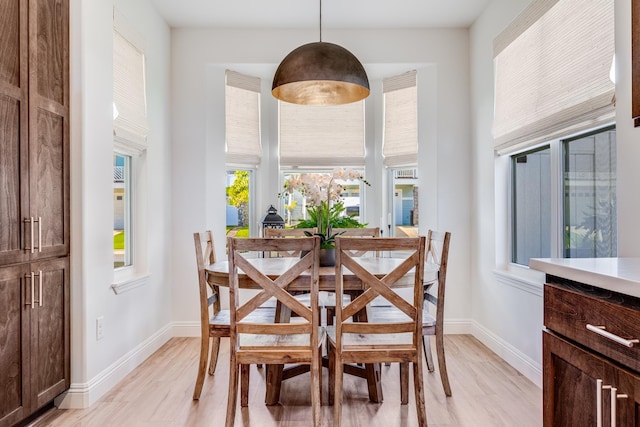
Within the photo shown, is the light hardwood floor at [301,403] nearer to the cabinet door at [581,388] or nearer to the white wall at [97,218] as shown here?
the white wall at [97,218]

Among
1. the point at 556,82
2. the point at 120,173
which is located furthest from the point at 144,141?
the point at 556,82

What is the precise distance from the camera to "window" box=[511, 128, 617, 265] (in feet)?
7.97

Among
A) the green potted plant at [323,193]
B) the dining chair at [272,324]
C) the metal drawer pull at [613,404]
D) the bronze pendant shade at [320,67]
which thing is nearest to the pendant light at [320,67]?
the bronze pendant shade at [320,67]

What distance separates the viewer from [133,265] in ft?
11.6

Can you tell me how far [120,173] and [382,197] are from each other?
2.51 meters

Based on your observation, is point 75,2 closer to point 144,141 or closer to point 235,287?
point 144,141

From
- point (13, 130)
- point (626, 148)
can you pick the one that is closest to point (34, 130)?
point (13, 130)

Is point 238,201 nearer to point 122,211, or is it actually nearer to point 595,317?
point 122,211

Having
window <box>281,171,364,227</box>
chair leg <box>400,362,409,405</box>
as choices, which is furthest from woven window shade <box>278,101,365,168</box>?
chair leg <box>400,362,409,405</box>

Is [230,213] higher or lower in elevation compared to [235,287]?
higher

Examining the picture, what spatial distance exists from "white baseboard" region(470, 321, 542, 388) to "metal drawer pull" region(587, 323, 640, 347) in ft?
6.48

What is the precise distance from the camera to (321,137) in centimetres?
461

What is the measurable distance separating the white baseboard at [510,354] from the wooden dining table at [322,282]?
0.97 m

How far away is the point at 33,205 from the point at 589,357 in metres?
2.43
